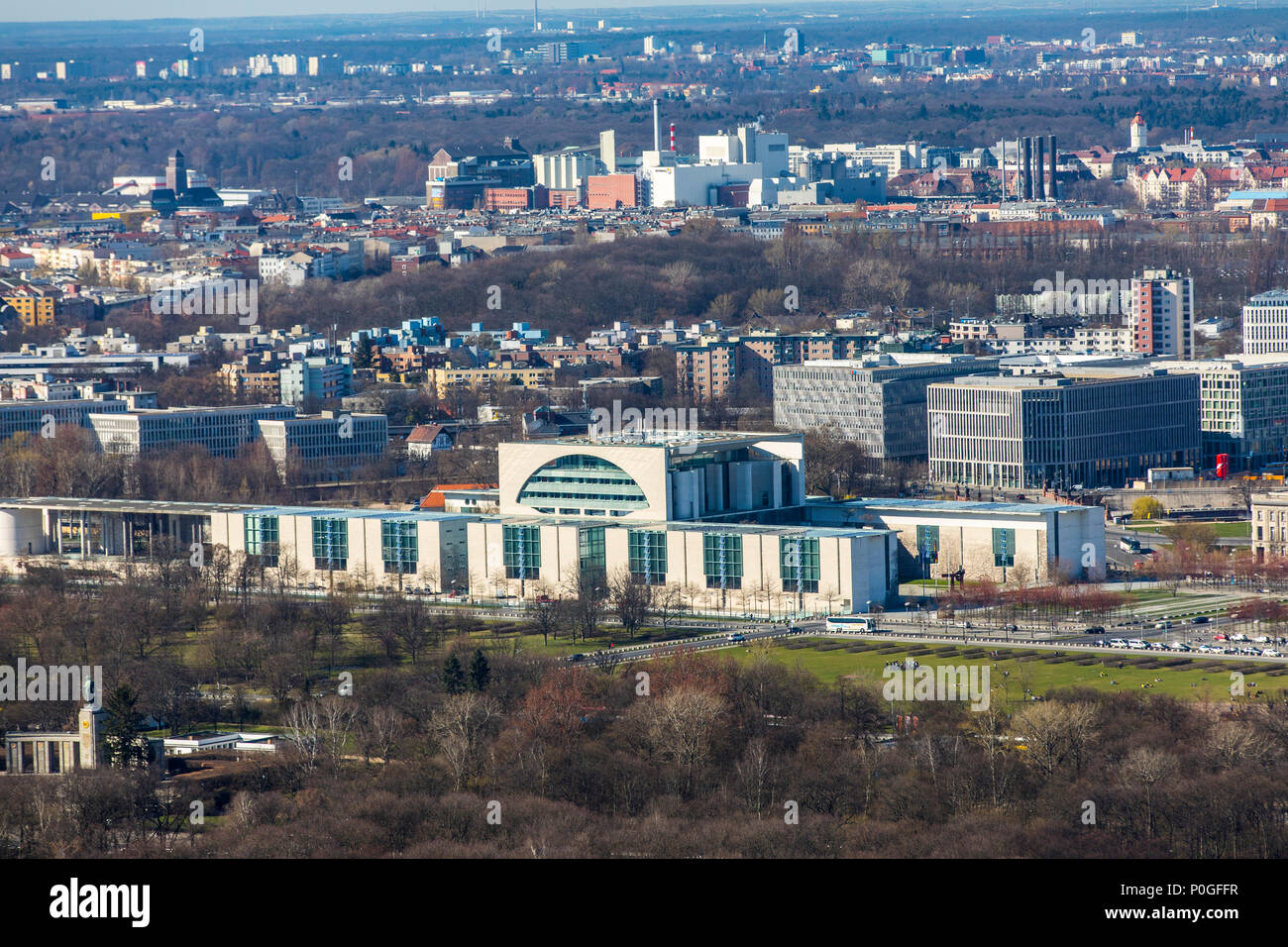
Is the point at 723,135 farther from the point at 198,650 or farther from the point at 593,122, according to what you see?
the point at 198,650

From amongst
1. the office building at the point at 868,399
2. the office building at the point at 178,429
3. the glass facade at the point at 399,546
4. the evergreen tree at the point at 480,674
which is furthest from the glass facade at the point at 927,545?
the office building at the point at 178,429

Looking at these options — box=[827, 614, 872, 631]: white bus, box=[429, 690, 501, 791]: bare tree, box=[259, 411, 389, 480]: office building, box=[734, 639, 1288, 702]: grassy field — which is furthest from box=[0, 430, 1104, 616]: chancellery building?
box=[259, 411, 389, 480]: office building

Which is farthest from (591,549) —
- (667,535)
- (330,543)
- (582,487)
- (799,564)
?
(330,543)

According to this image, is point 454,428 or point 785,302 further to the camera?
point 785,302

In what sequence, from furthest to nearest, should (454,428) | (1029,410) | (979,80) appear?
1. (979,80)
2. (454,428)
3. (1029,410)

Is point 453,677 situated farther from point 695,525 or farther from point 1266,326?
point 1266,326
